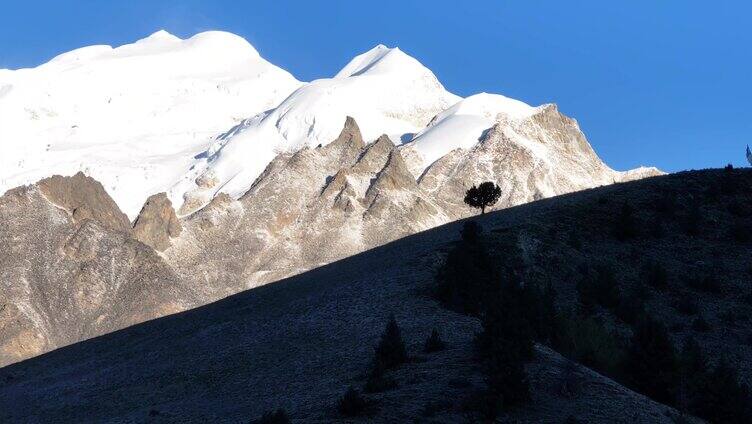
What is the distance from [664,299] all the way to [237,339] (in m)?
14.8

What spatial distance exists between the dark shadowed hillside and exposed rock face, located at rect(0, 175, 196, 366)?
8636 centimetres

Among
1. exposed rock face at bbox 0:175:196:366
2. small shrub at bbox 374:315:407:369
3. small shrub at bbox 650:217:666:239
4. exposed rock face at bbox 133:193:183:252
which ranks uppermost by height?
exposed rock face at bbox 133:193:183:252

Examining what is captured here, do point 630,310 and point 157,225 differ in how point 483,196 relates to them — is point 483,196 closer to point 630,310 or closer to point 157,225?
point 630,310

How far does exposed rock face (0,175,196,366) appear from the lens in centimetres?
13262

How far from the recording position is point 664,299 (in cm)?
3794

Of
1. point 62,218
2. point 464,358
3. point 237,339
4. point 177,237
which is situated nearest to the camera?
point 464,358

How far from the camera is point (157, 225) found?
7298 inches

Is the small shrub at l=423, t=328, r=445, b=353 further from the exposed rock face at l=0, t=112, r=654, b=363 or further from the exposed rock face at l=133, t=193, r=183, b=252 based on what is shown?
the exposed rock face at l=133, t=193, r=183, b=252

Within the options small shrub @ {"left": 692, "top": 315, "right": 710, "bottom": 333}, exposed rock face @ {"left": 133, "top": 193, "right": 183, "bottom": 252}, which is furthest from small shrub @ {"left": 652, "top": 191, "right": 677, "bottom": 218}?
exposed rock face @ {"left": 133, "top": 193, "right": 183, "bottom": 252}

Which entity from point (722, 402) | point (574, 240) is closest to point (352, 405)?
point (722, 402)

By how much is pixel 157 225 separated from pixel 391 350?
6409 inches

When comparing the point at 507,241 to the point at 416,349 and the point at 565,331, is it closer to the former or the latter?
the point at 565,331

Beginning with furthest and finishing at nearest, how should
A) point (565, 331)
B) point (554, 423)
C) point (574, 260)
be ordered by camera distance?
point (574, 260)
point (565, 331)
point (554, 423)

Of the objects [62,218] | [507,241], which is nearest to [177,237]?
[62,218]
